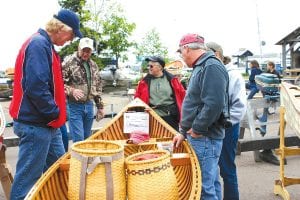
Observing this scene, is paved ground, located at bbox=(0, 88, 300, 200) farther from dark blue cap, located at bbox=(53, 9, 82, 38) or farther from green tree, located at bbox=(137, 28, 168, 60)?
green tree, located at bbox=(137, 28, 168, 60)

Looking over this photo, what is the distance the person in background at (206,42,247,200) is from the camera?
4465 millimetres

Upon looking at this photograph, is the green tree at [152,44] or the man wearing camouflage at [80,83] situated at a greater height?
the green tree at [152,44]

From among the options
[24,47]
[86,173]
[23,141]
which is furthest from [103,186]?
[24,47]

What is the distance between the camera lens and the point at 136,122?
18.0 ft

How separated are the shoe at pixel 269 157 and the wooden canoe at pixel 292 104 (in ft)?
6.25

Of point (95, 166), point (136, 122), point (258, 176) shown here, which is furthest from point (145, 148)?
→ point (258, 176)

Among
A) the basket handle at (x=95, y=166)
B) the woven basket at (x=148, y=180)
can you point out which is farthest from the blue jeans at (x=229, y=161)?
the basket handle at (x=95, y=166)

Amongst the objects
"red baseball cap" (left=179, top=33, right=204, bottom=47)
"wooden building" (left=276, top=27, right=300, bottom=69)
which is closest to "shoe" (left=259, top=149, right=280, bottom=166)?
"red baseball cap" (left=179, top=33, right=204, bottom=47)

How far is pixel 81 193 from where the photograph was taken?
300 centimetres

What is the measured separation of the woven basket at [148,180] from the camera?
305cm

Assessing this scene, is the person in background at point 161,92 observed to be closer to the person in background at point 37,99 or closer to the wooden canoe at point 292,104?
the wooden canoe at point 292,104

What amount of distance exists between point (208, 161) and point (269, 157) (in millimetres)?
3497

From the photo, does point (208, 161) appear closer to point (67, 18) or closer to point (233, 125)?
point (233, 125)

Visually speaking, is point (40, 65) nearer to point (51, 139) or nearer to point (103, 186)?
point (51, 139)
